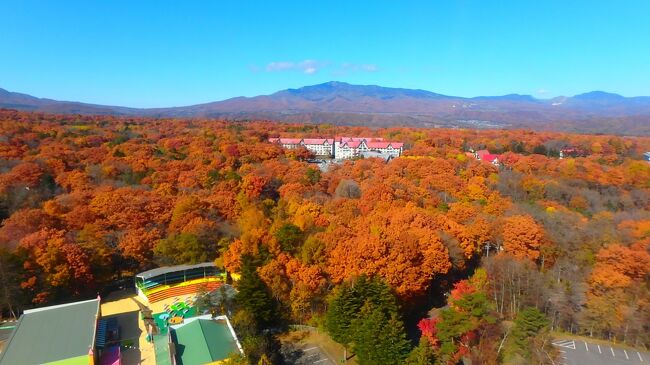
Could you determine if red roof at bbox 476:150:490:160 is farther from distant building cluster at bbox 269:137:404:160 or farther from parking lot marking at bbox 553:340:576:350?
parking lot marking at bbox 553:340:576:350

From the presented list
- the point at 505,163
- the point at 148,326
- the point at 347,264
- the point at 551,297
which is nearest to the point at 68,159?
the point at 148,326

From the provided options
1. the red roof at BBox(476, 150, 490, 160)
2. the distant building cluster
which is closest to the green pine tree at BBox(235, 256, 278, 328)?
the distant building cluster

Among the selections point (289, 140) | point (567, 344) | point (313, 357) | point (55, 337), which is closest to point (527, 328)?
point (567, 344)

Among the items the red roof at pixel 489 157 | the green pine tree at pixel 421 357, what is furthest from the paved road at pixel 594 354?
the red roof at pixel 489 157

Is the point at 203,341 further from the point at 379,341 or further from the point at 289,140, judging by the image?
the point at 289,140

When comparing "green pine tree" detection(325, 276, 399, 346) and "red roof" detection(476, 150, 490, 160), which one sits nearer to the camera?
"green pine tree" detection(325, 276, 399, 346)

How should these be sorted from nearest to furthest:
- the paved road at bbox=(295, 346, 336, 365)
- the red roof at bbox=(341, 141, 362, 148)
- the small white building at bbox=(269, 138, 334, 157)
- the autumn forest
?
the paved road at bbox=(295, 346, 336, 365) < the autumn forest < the red roof at bbox=(341, 141, 362, 148) < the small white building at bbox=(269, 138, 334, 157)
